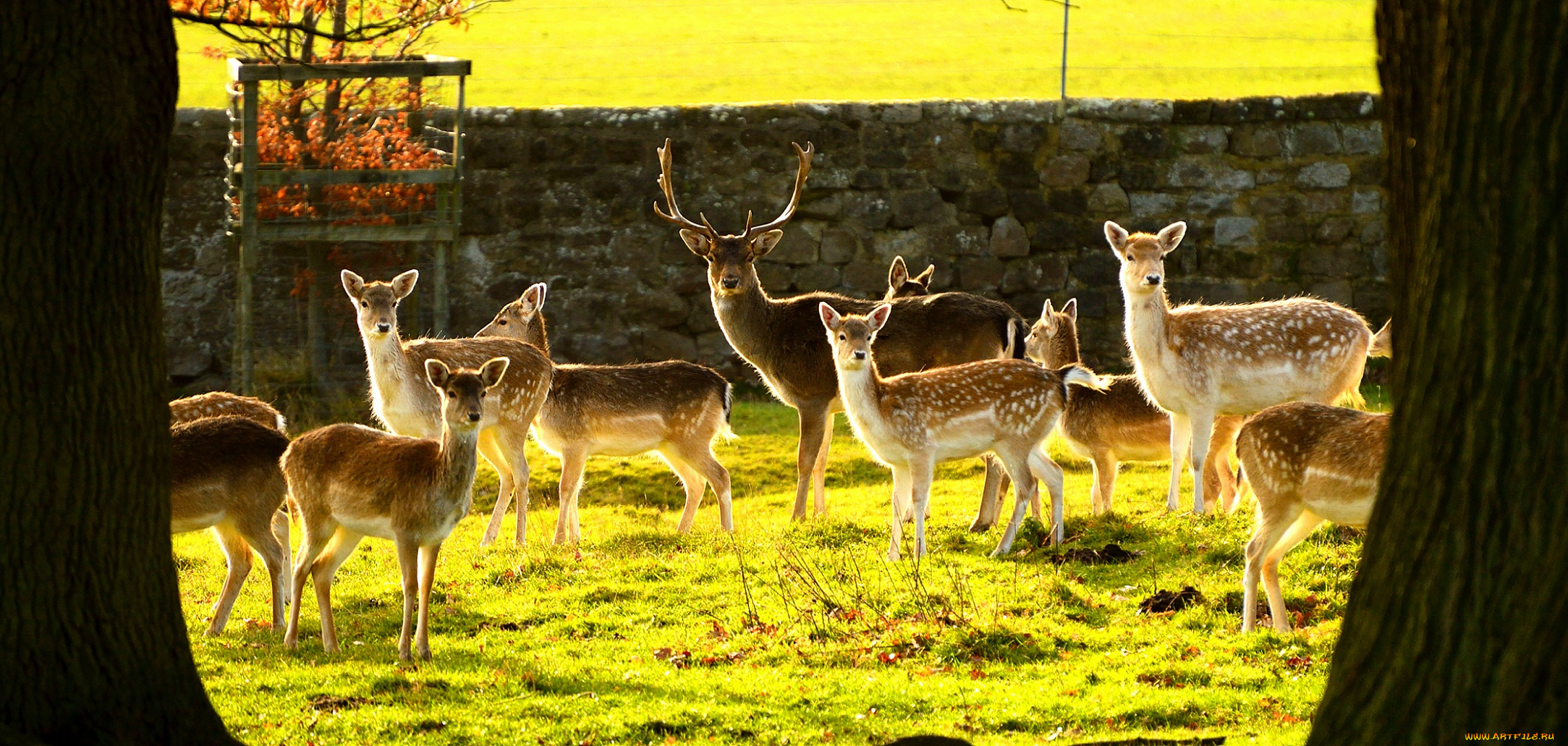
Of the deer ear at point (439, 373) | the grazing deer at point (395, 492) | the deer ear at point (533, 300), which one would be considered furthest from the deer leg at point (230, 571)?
the deer ear at point (533, 300)

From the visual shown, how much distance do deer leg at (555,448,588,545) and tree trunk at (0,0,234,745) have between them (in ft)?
15.4

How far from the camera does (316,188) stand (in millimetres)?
13398

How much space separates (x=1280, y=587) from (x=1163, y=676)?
1.31 m

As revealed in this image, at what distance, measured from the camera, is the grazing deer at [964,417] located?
8469 millimetres

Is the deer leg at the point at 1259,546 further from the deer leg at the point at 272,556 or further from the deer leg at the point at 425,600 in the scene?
the deer leg at the point at 272,556

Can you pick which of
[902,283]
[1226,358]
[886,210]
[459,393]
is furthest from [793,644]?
[886,210]

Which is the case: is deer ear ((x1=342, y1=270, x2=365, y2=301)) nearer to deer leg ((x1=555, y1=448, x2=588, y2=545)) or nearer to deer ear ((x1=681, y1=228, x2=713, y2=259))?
deer leg ((x1=555, y1=448, x2=588, y2=545))

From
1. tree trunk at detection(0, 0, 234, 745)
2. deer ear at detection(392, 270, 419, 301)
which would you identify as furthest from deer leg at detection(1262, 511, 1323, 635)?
deer ear at detection(392, 270, 419, 301)

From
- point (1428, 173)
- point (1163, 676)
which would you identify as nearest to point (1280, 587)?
point (1163, 676)

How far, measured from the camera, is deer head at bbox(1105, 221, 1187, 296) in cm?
951

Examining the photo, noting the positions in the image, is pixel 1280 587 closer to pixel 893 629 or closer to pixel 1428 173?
pixel 893 629

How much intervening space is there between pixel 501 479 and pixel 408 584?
308 centimetres

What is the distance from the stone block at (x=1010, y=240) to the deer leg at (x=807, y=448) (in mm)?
4739

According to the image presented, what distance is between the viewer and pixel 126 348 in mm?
4344
